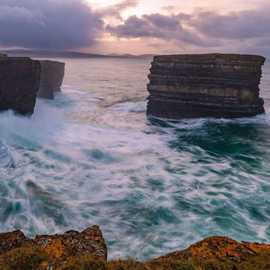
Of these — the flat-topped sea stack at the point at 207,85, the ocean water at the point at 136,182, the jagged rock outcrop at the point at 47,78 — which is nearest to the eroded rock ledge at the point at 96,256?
the ocean water at the point at 136,182

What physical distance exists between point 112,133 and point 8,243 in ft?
84.3

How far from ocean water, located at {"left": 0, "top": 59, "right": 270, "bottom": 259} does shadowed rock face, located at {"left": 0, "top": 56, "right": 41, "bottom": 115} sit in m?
1.35

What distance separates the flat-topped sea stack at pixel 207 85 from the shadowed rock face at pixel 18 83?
52.0 ft

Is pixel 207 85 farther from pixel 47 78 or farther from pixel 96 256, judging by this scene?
pixel 96 256

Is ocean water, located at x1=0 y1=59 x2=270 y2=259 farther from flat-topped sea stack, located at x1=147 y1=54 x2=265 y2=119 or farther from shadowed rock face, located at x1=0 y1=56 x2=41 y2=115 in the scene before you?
flat-topped sea stack, located at x1=147 y1=54 x2=265 y2=119

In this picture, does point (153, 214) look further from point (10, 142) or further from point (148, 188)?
point (10, 142)

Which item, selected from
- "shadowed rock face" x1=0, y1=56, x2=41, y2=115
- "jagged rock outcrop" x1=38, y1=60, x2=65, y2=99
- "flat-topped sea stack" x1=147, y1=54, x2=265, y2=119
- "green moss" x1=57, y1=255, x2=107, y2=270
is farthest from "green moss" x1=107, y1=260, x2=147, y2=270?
"jagged rock outcrop" x1=38, y1=60, x2=65, y2=99

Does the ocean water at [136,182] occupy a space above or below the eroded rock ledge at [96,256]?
below

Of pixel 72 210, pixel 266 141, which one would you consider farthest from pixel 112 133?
pixel 72 210

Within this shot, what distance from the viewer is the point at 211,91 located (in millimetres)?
40875

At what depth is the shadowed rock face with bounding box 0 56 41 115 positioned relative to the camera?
31891 millimetres

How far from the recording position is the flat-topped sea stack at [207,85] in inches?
1572

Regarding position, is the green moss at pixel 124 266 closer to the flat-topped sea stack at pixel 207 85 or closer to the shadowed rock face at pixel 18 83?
the shadowed rock face at pixel 18 83

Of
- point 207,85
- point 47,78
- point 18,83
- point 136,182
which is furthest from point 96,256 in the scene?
point 47,78
